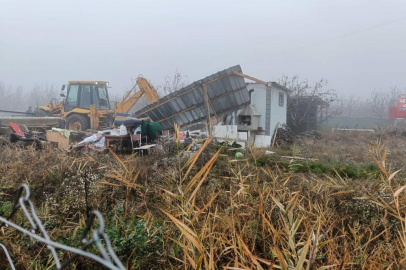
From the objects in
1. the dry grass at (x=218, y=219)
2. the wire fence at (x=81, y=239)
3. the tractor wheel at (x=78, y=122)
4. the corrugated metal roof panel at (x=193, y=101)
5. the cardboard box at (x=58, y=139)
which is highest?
the corrugated metal roof panel at (x=193, y=101)

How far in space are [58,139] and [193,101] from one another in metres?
5.09

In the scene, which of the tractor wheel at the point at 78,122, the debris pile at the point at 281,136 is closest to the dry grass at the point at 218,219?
the tractor wheel at the point at 78,122

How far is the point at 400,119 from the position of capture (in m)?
30.3

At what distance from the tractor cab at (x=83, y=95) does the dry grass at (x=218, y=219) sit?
9.95 meters

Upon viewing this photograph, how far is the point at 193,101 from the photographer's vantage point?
11.9m

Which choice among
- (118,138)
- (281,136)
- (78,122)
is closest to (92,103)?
(78,122)

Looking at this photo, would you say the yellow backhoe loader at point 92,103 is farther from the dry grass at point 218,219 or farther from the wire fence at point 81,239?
the wire fence at point 81,239

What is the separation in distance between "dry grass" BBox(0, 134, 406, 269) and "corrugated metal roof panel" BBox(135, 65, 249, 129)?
6830 mm

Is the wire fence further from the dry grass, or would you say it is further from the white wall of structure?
the white wall of structure

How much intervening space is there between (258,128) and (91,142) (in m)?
8.58

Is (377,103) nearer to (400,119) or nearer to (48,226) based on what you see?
(400,119)

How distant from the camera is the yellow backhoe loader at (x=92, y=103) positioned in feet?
45.8

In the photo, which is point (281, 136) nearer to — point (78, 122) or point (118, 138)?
point (118, 138)

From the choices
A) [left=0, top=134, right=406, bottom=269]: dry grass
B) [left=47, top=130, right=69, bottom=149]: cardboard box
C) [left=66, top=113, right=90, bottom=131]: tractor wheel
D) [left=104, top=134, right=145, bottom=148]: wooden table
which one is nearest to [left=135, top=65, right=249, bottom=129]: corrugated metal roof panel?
[left=104, top=134, right=145, bottom=148]: wooden table
